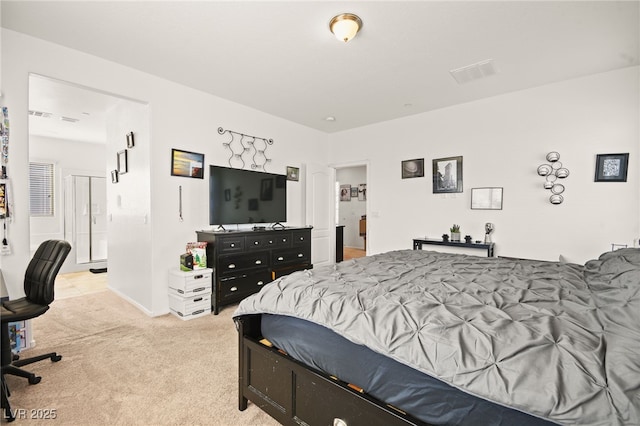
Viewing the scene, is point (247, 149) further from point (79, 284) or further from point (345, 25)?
point (79, 284)

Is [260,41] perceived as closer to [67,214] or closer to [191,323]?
[191,323]

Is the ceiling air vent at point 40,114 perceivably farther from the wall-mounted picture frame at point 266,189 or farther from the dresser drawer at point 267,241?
the dresser drawer at point 267,241

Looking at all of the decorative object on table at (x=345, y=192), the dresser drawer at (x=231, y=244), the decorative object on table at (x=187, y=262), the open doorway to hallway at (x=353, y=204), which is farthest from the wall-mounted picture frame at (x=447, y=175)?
the decorative object on table at (x=345, y=192)

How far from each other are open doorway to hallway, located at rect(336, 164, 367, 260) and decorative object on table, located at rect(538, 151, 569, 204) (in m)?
5.27

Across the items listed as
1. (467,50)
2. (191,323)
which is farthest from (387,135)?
(191,323)

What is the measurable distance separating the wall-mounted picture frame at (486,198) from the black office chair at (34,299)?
467cm

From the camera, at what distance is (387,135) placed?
507 centimetres

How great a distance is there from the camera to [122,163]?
3.97 m

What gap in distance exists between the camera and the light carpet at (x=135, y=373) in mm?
1756

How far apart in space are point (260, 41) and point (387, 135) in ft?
9.79

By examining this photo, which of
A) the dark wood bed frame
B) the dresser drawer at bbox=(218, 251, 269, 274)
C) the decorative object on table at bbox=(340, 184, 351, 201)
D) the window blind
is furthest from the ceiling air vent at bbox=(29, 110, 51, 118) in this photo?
the decorative object on table at bbox=(340, 184, 351, 201)

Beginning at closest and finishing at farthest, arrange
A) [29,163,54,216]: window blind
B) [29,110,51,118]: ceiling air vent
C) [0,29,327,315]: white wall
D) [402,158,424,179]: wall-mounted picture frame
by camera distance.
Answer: [0,29,327,315]: white wall, [29,110,51,118]: ceiling air vent, [402,158,424,179]: wall-mounted picture frame, [29,163,54,216]: window blind

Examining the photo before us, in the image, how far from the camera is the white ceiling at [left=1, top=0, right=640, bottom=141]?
2.23 meters

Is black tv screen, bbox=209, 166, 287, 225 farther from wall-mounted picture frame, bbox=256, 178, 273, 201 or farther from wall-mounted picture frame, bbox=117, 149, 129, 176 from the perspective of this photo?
wall-mounted picture frame, bbox=117, 149, 129, 176
